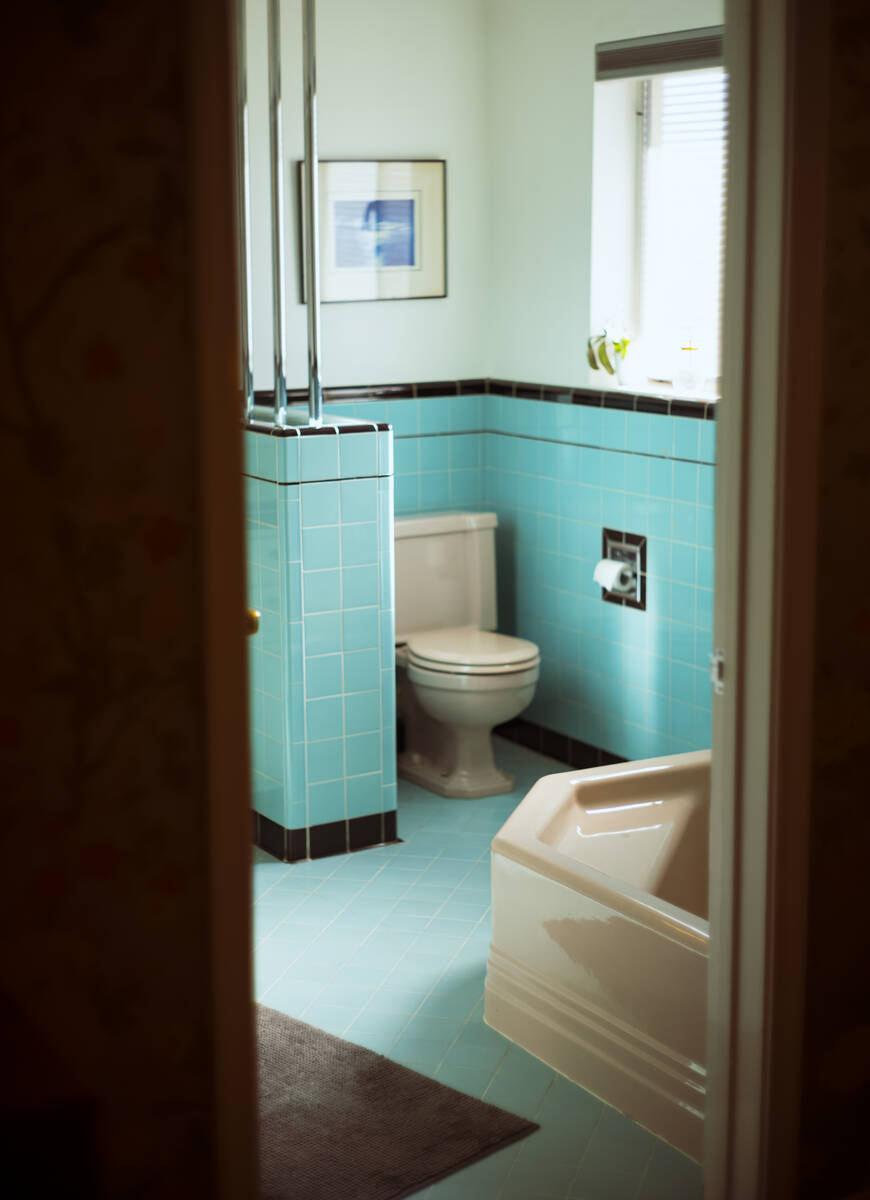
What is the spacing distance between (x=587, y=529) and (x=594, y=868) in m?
1.78

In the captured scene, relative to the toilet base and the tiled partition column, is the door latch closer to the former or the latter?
the tiled partition column

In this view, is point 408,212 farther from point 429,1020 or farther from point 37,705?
point 37,705

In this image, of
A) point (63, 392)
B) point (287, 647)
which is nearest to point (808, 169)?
point (63, 392)

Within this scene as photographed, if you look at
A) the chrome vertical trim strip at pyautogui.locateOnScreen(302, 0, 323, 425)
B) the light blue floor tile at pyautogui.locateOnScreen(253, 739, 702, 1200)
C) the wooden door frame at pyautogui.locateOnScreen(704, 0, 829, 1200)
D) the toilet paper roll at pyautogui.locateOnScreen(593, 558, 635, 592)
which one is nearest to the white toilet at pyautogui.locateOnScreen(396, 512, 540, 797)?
the light blue floor tile at pyautogui.locateOnScreen(253, 739, 702, 1200)

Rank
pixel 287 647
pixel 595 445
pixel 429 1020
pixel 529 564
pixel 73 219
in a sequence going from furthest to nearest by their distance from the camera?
pixel 529 564 < pixel 595 445 < pixel 287 647 < pixel 429 1020 < pixel 73 219

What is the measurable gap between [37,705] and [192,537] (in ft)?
0.73

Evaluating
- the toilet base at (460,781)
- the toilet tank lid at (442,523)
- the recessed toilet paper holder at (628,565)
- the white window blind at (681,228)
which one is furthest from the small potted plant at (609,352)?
the toilet base at (460,781)

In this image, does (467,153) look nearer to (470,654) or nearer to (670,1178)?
(470,654)

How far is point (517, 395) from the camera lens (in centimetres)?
488

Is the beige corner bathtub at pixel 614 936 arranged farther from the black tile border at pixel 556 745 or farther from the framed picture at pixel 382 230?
the framed picture at pixel 382 230

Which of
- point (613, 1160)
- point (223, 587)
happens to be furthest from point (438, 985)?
point (223, 587)

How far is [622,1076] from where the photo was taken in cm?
273

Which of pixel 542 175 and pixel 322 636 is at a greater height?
pixel 542 175

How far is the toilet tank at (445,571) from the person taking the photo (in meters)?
4.68
